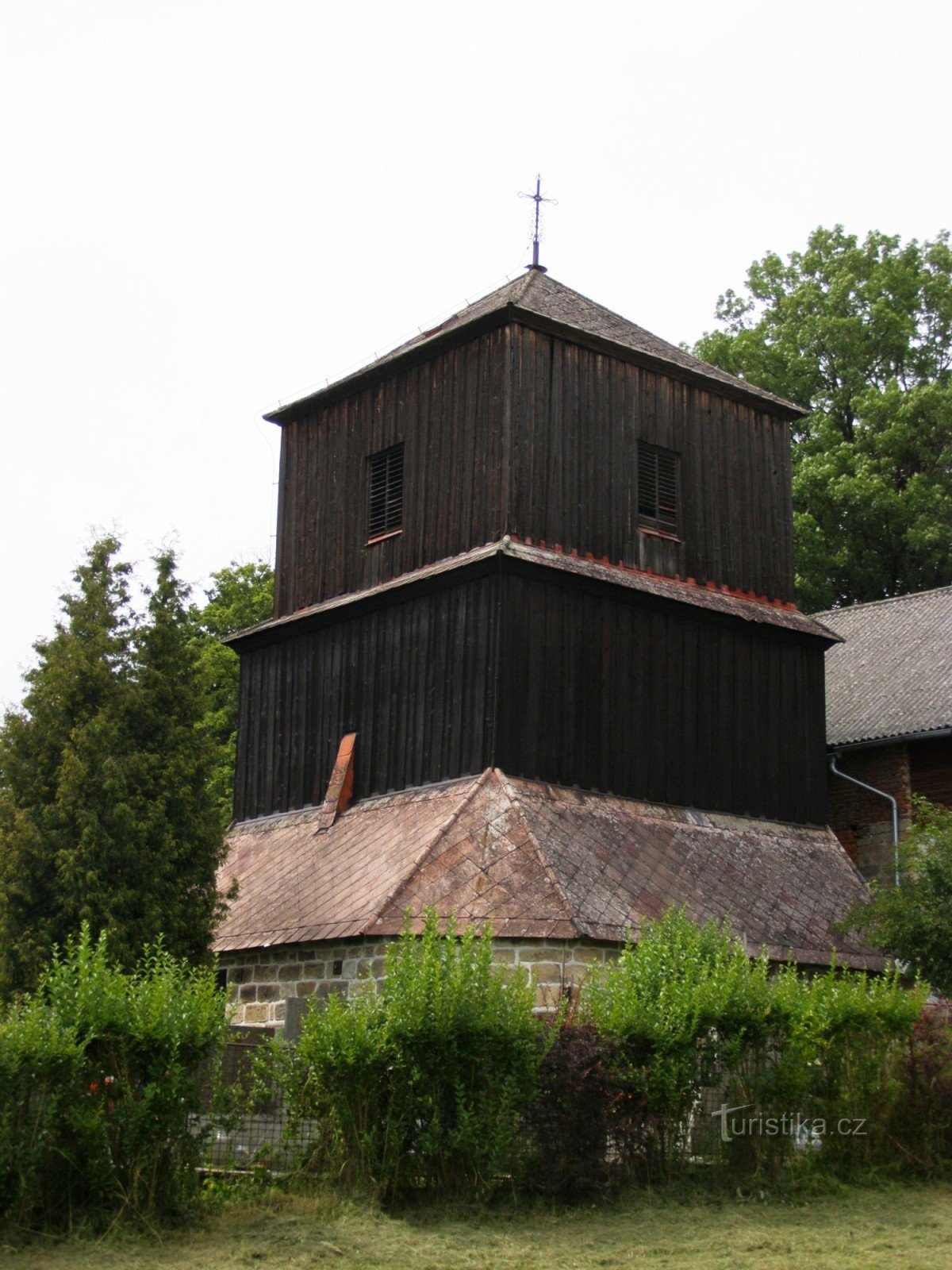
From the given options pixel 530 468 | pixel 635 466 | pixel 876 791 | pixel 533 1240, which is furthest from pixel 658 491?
pixel 533 1240

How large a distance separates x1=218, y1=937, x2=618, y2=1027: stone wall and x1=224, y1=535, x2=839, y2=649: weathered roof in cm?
512

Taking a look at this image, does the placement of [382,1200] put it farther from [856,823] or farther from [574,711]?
[856,823]

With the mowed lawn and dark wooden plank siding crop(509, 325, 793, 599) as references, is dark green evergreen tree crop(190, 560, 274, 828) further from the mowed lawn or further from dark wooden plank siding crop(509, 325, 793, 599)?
the mowed lawn

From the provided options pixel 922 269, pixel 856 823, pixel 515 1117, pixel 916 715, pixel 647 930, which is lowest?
pixel 515 1117

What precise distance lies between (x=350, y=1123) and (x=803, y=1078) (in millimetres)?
3789

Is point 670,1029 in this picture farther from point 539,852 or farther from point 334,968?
point 334,968

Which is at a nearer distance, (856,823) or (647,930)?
(647,930)

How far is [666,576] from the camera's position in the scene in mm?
22000

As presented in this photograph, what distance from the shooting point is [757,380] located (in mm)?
37219

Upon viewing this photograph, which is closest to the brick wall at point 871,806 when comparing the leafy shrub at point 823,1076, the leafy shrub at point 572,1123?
the leafy shrub at point 823,1076

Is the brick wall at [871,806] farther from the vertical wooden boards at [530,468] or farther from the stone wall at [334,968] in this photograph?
the stone wall at [334,968]

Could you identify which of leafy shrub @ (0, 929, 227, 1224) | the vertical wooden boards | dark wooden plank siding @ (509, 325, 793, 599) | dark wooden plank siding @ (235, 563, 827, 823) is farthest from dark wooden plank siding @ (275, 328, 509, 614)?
leafy shrub @ (0, 929, 227, 1224)

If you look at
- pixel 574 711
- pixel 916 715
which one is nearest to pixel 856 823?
pixel 916 715

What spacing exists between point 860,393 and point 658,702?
1803cm
